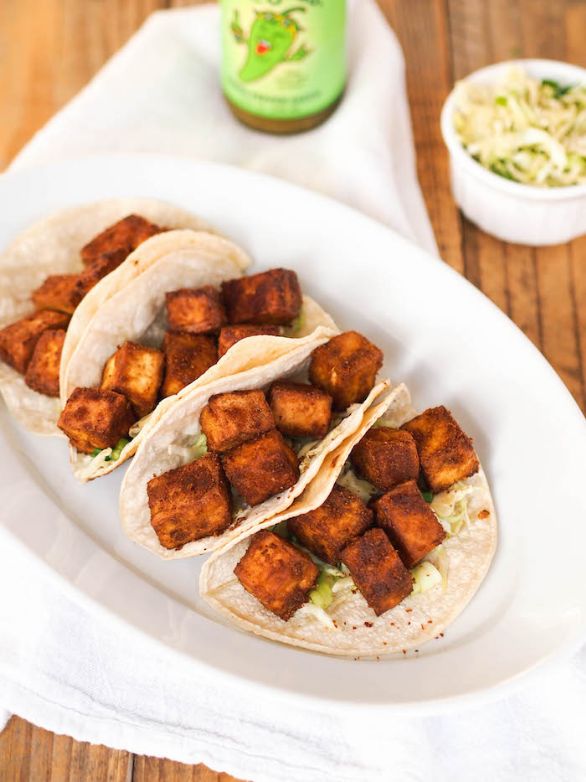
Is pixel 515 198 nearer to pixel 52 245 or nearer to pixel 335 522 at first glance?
pixel 335 522

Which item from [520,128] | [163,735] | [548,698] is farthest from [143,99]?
[548,698]

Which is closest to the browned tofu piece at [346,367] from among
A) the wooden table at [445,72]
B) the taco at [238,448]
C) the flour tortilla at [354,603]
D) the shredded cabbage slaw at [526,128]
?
the taco at [238,448]

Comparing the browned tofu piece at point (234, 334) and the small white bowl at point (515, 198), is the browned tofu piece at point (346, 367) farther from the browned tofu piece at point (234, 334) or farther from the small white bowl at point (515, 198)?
the small white bowl at point (515, 198)

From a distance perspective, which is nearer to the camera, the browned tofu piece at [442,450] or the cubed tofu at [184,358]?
the browned tofu piece at [442,450]

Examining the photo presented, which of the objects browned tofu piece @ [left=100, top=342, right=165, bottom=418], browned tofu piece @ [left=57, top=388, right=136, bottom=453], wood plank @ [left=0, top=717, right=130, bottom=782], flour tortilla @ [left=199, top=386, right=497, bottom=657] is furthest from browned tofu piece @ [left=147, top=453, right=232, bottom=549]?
wood plank @ [left=0, top=717, right=130, bottom=782]

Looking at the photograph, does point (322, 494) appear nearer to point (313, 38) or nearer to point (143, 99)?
point (313, 38)

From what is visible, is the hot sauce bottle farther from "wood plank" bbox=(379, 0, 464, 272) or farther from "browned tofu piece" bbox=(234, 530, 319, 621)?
"browned tofu piece" bbox=(234, 530, 319, 621)
